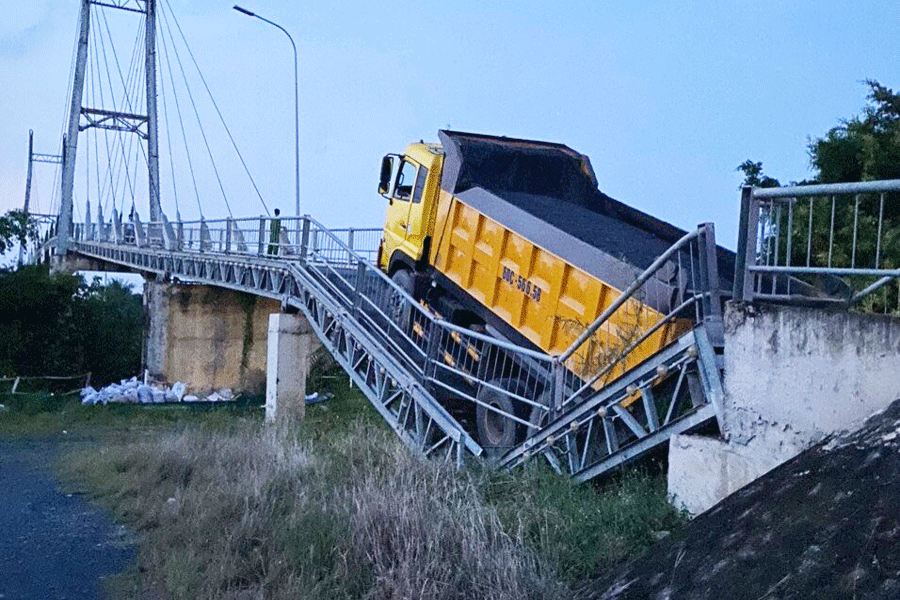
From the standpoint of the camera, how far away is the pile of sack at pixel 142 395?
26.9 meters

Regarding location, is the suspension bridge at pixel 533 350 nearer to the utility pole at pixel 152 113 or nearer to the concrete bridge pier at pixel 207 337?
the concrete bridge pier at pixel 207 337

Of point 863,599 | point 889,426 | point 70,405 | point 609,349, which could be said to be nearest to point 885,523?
point 863,599

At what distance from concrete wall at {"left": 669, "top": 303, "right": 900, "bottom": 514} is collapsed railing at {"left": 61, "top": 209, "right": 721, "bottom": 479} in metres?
0.35

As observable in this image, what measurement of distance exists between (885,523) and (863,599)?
456 millimetres

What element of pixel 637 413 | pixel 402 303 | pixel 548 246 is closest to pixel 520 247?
pixel 548 246

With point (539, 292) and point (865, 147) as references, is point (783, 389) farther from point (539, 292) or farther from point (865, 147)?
point (865, 147)

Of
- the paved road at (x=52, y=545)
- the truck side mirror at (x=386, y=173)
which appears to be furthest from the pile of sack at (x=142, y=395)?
the truck side mirror at (x=386, y=173)

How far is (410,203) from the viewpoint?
1459 centimetres

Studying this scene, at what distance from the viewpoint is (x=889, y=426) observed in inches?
205

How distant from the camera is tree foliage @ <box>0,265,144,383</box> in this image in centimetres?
3691

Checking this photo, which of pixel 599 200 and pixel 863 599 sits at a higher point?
pixel 599 200

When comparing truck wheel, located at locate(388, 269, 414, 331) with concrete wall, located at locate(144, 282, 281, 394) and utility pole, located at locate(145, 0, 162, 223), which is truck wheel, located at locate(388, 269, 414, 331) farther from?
utility pole, located at locate(145, 0, 162, 223)

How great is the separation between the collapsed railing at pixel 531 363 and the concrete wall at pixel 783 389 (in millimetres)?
351

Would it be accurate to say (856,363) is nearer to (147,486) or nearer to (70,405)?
(147,486)
